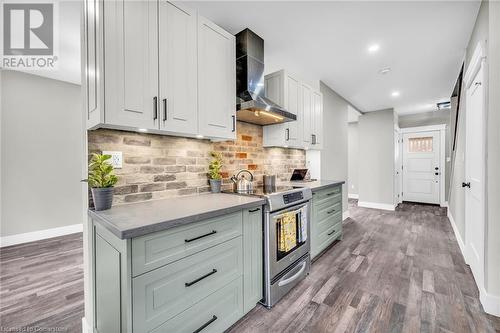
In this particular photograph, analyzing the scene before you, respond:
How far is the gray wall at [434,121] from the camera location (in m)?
5.94

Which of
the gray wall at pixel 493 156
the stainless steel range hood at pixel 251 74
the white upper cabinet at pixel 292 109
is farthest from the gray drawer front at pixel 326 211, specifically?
the gray wall at pixel 493 156

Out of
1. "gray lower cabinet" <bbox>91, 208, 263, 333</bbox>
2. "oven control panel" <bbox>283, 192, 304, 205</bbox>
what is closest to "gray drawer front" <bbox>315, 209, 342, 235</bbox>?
"oven control panel" <bbox>283, 192, 304, 205</bbox>

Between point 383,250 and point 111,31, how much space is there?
385 centimetres

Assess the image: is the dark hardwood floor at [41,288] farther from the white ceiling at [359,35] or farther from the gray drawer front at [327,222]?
the white ceiling at [359,35]

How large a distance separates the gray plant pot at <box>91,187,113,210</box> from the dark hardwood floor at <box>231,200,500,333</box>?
4.27 feet

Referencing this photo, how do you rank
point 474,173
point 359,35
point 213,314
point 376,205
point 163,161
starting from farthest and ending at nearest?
point 376,205 < point 359,35 < point 474,173 < point 163,161 < point 213,314

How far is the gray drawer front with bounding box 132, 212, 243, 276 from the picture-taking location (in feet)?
3.55

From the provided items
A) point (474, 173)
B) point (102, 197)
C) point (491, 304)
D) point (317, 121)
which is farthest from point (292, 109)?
point (491, 304)

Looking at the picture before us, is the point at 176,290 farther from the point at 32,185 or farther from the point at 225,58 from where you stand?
the point at 32,185

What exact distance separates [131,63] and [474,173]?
3.49 metres

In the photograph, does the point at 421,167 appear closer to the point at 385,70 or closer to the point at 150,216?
the point at 385,70

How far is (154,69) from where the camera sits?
153 centimetres

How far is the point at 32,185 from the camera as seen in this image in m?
3.53
